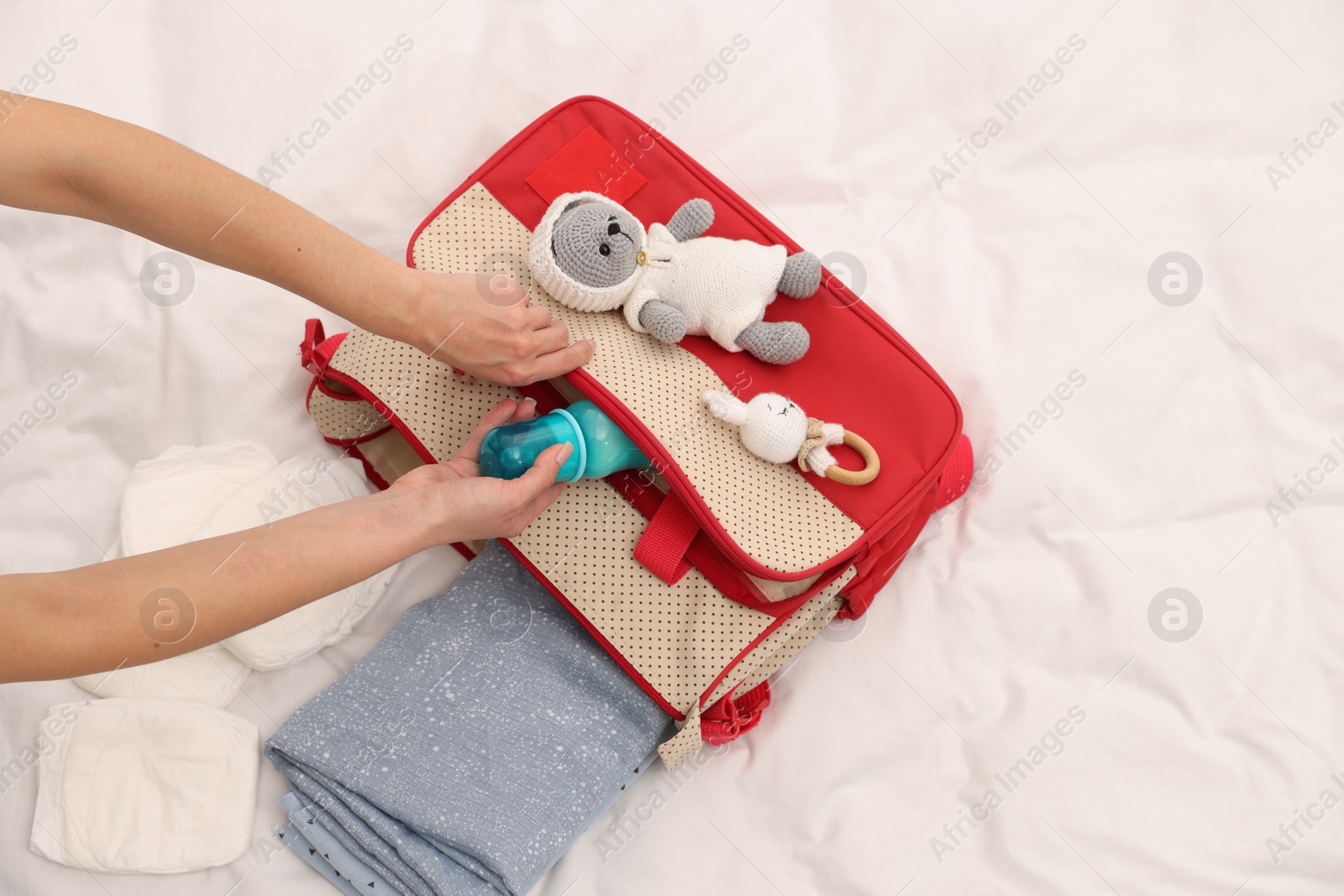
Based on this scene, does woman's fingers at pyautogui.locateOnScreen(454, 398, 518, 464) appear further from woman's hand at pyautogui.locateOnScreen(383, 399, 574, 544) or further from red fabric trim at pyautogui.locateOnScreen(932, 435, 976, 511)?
red fabric trim at pyautogui.locateOnScreen(932, 435, 976, 511)

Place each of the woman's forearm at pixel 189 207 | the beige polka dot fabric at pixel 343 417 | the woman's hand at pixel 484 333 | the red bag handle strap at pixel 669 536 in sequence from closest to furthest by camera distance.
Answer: the woman's forearm at pixel 189 207, the woman's hand at pixel 484 333, the red bag handle strap at pixel 669 536, the beige polka dot fabric at pixel 343 417

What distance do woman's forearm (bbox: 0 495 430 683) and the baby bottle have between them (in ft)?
0.52

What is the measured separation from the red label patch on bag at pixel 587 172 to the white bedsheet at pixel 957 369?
9.1 inches

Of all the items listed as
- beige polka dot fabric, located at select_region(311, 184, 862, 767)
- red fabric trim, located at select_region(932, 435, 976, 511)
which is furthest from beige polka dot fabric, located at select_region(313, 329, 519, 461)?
red fabric trim, located at select_region(932, 435, 976, 511)

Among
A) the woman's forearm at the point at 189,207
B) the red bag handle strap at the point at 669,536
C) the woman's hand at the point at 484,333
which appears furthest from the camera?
the red bag handle strap at the point at 669,536

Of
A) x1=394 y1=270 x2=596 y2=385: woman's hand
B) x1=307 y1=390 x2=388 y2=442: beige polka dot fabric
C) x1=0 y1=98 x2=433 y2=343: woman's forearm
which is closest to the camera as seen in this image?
x1=0 y1=98 x2=433 y2=343: woman's forearm

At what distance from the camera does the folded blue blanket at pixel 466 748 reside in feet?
3.56

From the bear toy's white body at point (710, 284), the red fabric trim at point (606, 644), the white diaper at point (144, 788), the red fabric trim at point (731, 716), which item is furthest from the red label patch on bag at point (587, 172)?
the white diaper at point (144, 788)

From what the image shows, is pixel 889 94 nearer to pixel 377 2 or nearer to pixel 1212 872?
pixel 377 2

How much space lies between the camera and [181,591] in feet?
2.63

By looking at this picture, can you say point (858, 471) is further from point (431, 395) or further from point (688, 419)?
point (431, 395)

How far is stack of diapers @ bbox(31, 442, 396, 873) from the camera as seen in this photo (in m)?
1.10

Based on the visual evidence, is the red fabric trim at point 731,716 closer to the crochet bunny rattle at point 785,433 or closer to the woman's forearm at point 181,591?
the crochet bunny rattle at point 785,433

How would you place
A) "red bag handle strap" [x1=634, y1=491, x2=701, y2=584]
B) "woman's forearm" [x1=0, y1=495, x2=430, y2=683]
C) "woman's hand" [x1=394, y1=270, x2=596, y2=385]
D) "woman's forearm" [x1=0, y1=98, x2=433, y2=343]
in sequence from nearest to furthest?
"woman's forearm" [x1=0, y1=495, x2=430, y2=683] → "woman's forearm" [x1=0, y1=98, x2=433, y2=343] → "woman's hand" [x1=394, y1=270, x2=596, y2=385] → "red bag handle strap" [x1=634, y1=491, x2=701, y2=584]
